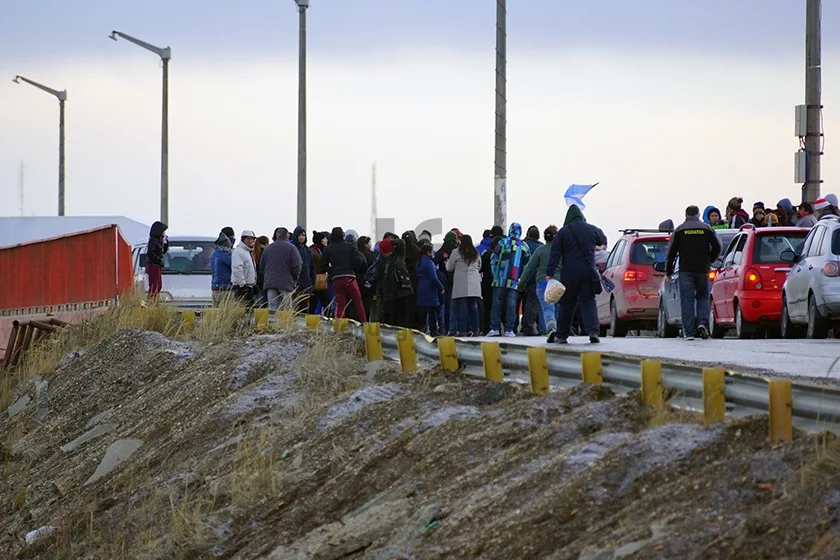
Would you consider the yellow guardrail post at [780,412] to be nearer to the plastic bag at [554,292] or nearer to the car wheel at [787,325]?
the plastic bag at [554,292]

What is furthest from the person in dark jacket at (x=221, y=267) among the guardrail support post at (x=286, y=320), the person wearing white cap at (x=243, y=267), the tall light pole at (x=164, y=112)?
the tall light pole at (x=164, y=112)

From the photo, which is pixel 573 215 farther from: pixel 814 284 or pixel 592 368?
pixel 592 368

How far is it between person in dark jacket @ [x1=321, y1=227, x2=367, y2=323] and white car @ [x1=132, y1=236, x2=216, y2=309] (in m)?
5.16

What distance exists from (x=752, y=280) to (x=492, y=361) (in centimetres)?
1230

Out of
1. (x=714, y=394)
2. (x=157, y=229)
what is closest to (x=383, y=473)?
(x=714, y=394)

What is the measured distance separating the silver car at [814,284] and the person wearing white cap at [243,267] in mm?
6985

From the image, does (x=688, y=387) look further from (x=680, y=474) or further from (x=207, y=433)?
(x=207, y=433)

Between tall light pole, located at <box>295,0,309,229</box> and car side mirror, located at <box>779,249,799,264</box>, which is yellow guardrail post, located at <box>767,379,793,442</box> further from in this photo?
tall light pole, located at <box>295,0,309,229</box>

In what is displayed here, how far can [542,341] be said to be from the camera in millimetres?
20156

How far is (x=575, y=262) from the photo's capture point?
59.2 feet

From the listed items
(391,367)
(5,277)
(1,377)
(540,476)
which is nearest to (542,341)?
(1,377)

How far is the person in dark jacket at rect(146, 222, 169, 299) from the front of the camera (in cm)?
2472

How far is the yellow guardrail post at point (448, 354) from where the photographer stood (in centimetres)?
1063

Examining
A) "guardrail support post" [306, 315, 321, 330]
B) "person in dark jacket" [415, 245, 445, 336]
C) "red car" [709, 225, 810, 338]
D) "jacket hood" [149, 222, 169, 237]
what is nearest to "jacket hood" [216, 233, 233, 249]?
"jacket hood" [149, 222, 169, 237]
